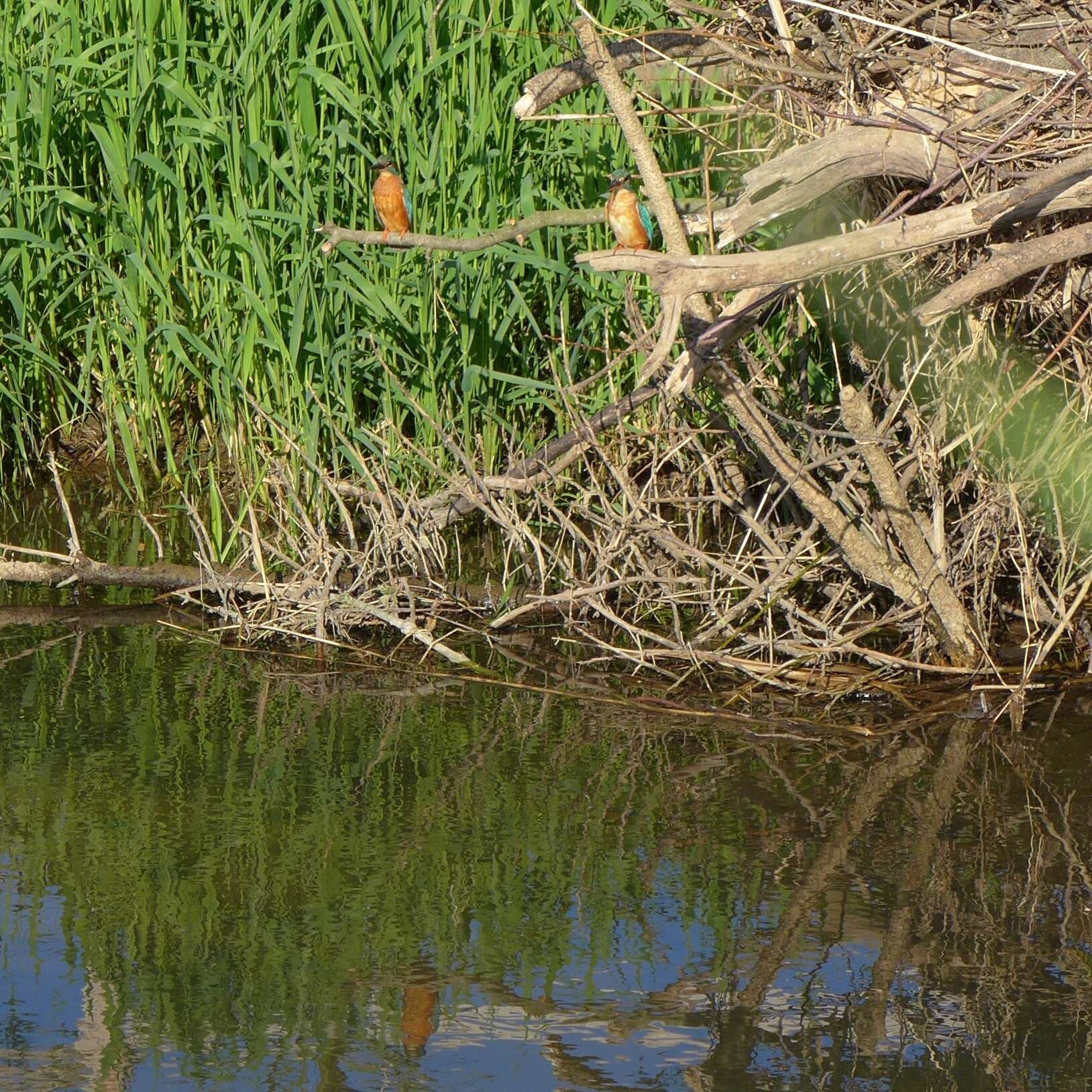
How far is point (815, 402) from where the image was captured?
484 centimetres

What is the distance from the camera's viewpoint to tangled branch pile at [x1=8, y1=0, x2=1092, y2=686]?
3436 millimetres

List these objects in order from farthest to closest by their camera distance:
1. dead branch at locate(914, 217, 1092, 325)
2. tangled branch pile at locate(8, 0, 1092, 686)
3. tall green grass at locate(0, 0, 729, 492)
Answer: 1. tall green grass at locate(0, 0, 729, 492)
2. tangled branch pile at locate(8, 0, 1092, 686)
3. dead branch at locate(914, 217, 1092, 325)

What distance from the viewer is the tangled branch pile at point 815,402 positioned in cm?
344

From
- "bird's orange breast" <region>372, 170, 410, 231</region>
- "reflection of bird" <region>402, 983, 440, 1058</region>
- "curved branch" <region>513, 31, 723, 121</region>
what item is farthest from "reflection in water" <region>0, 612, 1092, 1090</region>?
"curved branch" <region>513, 31, 723, 121</region>

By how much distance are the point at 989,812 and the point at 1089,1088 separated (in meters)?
1.03

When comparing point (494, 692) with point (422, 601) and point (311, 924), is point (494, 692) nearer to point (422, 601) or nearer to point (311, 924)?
point (422, 601)

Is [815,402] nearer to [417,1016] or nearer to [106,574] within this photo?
[106,574]

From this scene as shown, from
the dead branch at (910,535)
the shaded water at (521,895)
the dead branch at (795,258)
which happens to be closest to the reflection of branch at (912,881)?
the shaded water at (521,895)

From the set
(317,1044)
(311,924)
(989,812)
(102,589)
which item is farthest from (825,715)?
(102,589)

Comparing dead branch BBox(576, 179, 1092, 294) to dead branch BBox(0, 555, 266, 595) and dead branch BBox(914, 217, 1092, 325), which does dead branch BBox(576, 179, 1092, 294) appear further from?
dead branch BBox(0, 555, 266, 595)

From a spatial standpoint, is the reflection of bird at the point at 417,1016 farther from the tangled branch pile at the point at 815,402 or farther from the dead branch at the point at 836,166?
the dead branch at the point at 836,166

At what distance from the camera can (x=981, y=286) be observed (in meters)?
3.05

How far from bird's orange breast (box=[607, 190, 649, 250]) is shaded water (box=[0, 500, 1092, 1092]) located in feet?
4.07

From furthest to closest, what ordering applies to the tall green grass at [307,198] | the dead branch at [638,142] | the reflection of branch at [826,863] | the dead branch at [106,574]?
1. the tall green grass at [307,198]
2. the dead branch at [106,574]
3. the dead branch at [638,142]
4. the reflection of branch at [826,863]
